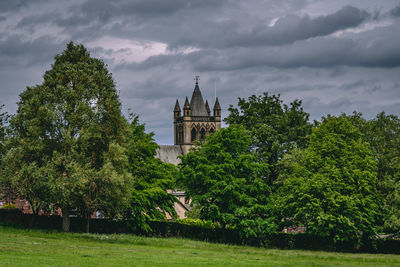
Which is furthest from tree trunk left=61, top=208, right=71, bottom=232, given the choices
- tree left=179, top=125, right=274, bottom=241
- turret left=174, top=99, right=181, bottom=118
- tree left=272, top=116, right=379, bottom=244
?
turret left=174, top=99, right=181, bottom=118

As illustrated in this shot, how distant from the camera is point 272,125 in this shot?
58.8 m

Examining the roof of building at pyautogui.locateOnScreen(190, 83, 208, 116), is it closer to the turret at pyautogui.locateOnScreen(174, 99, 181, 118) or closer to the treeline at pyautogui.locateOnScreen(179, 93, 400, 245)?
the turret at pyautogui.locateOnScreen(174, 99, 181, 118)

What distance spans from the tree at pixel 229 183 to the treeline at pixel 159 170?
0.36 ft

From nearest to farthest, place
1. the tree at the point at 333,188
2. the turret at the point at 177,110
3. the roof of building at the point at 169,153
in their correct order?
the tree at the point at 333,188 < the roof of building at the point at 169,153 < the turret at the point at 177,110

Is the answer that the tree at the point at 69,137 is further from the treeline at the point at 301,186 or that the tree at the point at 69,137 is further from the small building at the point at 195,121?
the small building at the point at 195,121

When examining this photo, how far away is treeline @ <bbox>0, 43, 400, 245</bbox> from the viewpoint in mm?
40531

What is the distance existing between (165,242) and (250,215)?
11408mm

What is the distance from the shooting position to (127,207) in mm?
46344

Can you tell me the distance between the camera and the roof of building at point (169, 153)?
122250 millimetres

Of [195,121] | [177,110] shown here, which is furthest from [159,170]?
[177,110]

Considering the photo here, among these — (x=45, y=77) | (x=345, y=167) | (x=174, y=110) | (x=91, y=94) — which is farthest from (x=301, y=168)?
(x=174, y=110)

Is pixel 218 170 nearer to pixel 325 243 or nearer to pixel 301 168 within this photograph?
pixel 301 168

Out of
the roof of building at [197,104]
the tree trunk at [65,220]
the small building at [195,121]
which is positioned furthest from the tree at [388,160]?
the roof of building at [197,104]

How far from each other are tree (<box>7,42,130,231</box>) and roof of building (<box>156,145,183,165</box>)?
78.1 meters
